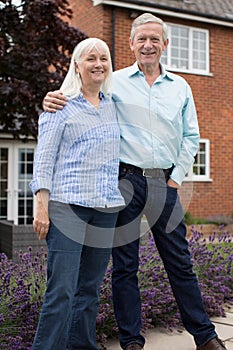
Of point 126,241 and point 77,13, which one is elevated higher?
point 77,13

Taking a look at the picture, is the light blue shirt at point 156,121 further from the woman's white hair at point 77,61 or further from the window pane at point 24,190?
the window pane at point 24,190

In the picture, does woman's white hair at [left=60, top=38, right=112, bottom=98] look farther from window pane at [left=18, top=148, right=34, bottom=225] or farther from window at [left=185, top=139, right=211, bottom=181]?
window at [left=185, top=139, right=211, bottom=181]

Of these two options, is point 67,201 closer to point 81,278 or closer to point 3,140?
point 81,278

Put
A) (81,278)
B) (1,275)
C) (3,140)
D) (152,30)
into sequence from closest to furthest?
(81,278) → (152,30) → (1,275) → (3,140)

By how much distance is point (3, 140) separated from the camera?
1327 centimetres

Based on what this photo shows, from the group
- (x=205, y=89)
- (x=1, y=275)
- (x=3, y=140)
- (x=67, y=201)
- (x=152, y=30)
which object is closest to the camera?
(x=67, y=201)

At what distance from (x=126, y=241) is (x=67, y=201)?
2.35 ft

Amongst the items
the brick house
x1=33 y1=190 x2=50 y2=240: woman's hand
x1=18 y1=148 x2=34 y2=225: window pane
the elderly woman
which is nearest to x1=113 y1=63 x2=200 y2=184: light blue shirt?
the elderly woman

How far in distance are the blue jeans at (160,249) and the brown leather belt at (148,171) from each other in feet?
0.09

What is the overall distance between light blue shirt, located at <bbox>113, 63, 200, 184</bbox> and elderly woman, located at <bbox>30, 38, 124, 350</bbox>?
30cm

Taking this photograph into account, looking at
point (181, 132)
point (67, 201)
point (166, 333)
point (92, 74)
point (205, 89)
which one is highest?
point (205, 89)

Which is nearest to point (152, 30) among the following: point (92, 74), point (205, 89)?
point (92, 74)

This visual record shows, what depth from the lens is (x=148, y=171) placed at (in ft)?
11.7

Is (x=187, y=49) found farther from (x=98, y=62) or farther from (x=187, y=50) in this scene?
(x=98, y=62)
